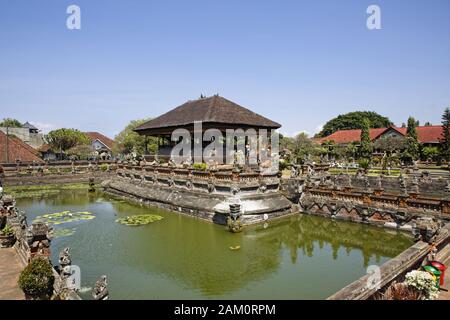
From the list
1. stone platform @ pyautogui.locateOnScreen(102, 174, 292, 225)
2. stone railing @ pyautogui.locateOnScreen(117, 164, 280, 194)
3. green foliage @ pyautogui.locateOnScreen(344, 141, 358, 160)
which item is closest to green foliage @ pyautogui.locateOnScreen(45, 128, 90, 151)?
stone railing @ pyautogui.locateOnScreen(117, 164, 280, 194)

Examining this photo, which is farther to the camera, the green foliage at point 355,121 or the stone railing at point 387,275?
the green foliage at point 355,121

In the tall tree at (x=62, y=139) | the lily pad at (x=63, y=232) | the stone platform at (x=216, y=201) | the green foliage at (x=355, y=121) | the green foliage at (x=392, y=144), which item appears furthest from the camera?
the green foliage at (x=355, y=121)

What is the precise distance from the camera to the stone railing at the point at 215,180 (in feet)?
53.3

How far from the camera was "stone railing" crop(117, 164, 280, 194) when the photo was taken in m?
16.2

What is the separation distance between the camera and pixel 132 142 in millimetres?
50812

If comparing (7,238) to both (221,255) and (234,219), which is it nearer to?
(221,255)

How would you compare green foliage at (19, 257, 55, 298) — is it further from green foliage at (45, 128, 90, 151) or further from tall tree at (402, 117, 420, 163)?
green foliage at (45, 128, 90, 151)

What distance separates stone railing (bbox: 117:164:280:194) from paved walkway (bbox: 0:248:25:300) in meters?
9.67

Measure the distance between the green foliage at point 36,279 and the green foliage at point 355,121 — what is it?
7405 centimetres

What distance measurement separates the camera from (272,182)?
56.4 feet

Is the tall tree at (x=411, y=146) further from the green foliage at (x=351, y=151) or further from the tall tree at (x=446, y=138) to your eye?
the green foliage at (x=351, y=151)

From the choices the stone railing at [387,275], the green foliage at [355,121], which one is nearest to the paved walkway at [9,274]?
the stone railing at [387,275]
